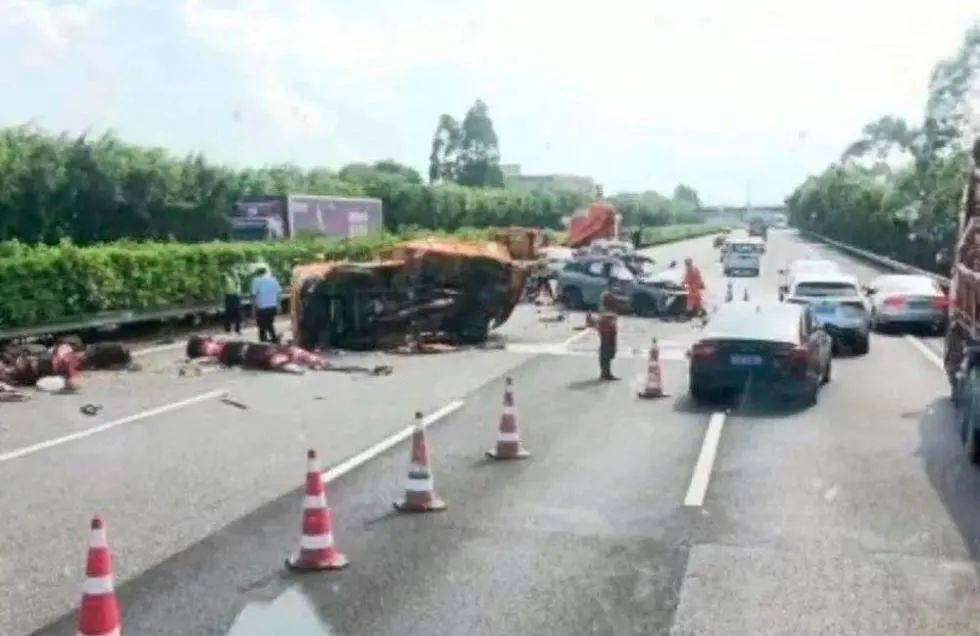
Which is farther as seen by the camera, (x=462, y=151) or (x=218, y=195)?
(x=462, y=151)

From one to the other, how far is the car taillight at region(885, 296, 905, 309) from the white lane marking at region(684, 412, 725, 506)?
15037 mm

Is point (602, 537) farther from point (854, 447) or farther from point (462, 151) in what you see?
point (462, 151)

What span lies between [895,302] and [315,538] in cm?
2396

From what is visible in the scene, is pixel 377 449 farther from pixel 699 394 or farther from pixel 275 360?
pixel 275 360

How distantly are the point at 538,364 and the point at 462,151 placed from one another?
108935 mm

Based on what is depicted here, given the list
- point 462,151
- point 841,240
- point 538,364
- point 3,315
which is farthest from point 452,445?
point 462,151

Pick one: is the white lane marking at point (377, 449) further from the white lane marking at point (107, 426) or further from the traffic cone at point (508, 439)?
the white lane marking at point (107, 426)

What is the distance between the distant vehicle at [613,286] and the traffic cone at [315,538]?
83.5 ft

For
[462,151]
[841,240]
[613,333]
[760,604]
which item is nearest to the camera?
[760,604]

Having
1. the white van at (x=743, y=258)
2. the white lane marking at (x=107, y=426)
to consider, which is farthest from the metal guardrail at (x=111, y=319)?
the white van at (x=743, y=258)

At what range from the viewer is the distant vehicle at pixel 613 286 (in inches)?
1344

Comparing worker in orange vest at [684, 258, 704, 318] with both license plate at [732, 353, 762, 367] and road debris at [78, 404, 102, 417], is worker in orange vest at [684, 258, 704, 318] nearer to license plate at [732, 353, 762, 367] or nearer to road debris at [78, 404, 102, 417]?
license plate at [732, 353, 762, 367]

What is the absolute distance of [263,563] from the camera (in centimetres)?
899

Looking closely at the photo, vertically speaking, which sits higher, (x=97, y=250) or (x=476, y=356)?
(x=97, y=250)
